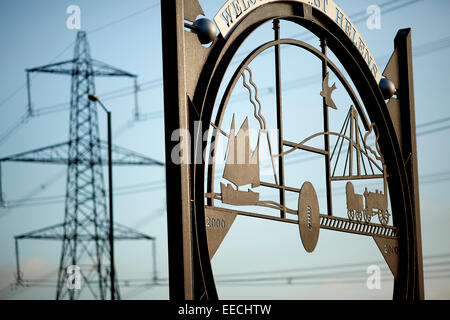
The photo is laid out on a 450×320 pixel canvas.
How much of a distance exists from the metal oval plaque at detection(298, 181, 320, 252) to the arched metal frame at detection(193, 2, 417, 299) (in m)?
1.81

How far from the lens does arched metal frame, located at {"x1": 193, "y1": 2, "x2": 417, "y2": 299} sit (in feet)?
22.1

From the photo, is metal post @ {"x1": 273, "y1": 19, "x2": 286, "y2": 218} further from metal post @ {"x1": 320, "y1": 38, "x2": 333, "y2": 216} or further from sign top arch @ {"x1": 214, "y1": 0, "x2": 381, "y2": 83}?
metal post @ {"x1": 320, "y1": 38, "x2": 333, "y2": 216}

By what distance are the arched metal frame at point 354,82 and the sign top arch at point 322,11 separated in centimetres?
6

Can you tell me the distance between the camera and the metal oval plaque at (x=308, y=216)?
27.2 feet

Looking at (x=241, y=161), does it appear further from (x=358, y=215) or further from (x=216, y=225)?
(x=358, y=215)

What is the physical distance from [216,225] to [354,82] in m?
4.27

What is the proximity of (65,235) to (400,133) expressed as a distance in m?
11.2

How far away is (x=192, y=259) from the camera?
6.59m

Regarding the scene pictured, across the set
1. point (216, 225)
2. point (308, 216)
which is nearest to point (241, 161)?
point (216, 225)

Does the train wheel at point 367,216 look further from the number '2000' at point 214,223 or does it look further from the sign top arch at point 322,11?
the number '2000' at point 214,223

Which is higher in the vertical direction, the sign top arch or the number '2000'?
the sign top arch

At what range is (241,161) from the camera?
730 centimetres

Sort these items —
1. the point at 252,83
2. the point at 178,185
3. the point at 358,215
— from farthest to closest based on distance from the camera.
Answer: the point at 358,215 < the point at 252,83 < the point at 178,185

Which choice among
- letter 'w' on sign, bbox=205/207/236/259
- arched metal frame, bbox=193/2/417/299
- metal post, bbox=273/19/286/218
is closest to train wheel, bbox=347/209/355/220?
arched metal frame, bbox=193/2/417/299
